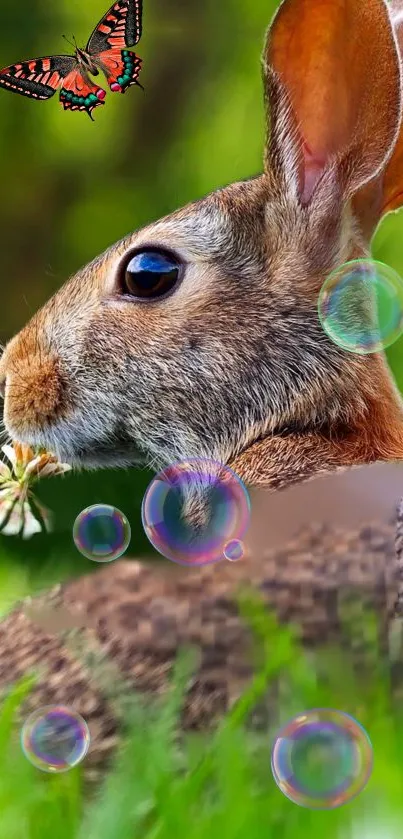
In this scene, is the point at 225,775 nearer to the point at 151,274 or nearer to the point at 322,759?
the point at 322,759

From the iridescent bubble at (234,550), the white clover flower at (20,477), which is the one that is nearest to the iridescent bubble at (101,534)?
the white clover flower at (20,477)

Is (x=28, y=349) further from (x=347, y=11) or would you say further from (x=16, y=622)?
(x=347, y=11)

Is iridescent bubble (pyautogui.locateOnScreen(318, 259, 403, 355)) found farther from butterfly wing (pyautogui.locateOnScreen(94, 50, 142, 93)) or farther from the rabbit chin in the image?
butterfly wing (pyautogui.locateOnScreen(94, 50, 142, 93))

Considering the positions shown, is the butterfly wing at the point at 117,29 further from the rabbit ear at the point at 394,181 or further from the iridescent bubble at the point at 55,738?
the iridescent bubble at the point at 55,738

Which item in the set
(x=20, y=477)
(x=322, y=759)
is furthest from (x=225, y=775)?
(x=20, y=477)

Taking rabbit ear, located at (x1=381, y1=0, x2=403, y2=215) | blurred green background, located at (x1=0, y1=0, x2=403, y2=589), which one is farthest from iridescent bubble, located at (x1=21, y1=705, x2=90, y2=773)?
blurred green background, located at (x1=0, y1=0, x2=403, y2=589)

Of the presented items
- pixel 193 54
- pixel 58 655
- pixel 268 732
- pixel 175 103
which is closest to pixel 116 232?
pixel 175 103
